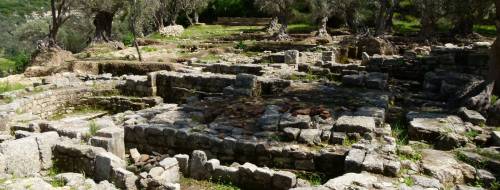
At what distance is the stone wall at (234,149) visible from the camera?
29.2ft

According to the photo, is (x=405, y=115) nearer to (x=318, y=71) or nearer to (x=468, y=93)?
(x=468, y=93)

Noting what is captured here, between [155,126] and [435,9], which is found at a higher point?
[435,9]

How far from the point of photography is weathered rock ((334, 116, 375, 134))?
9500mm

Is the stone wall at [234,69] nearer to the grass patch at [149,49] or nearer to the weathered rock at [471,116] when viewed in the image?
the weathered rock at [471,116]

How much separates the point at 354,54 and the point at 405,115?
1243cm

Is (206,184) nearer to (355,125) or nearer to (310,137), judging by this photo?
(310,137)

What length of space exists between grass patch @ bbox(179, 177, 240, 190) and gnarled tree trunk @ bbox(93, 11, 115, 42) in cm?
3062

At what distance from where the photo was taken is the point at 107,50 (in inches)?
1156

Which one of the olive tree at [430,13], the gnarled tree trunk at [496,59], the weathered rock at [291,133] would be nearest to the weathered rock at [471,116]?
the gnarled tree trunk at [496,59]

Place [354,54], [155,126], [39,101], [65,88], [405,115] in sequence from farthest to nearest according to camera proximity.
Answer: [354,54], [65,88], [39,101], [405,115], [155,126]

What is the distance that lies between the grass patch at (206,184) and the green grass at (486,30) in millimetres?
31926

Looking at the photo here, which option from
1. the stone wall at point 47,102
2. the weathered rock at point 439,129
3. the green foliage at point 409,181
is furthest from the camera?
the stone wall at point 47,102

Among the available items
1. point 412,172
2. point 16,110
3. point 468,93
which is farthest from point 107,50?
point 412,172

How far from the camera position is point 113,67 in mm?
21641
